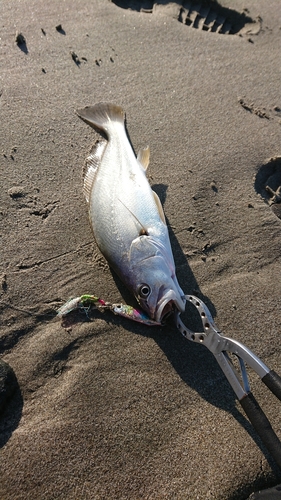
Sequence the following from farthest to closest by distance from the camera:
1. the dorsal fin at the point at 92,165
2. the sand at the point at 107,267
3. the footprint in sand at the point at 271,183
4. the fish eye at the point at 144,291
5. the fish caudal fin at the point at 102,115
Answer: the fish caudal fin at the point at 102,115
the footprint in sand at the point at 271,183
the dorsal fin at the point at 92,165
the fish eye at the point at 144,291
the sand at the point at 107,267

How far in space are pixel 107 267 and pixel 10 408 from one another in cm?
128

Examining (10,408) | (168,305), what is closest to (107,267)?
(168,305)

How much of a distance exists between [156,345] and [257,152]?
2363 millimetres

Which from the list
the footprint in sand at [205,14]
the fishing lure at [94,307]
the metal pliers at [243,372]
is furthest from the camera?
the footprint in sand at [205,14]

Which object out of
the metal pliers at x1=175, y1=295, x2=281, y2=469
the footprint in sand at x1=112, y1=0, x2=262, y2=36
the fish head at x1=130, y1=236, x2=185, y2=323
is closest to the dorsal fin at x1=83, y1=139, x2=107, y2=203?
the fish head at x1=130, y1=236, x2=185, y2=323

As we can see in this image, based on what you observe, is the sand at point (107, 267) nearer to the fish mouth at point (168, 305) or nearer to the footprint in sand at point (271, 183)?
the footprint in sand at point (271, 183)

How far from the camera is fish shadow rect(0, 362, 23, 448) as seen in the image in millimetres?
2527

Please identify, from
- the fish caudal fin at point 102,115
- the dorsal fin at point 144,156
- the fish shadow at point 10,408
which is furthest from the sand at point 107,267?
the dorsal fin at point 144,156

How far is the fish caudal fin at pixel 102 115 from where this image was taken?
3.84 m

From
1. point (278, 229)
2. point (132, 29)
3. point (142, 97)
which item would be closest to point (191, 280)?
point (278, 229)

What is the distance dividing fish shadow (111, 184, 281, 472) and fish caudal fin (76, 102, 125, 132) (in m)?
1.72

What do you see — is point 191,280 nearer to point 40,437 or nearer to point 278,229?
point 278,229

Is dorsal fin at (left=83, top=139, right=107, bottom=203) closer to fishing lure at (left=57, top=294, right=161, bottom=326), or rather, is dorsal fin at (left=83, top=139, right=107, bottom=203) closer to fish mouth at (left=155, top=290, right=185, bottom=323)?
fishing lure at (left=57, top=294, right=161, bottom=326)

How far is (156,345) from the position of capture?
2.86 meters
